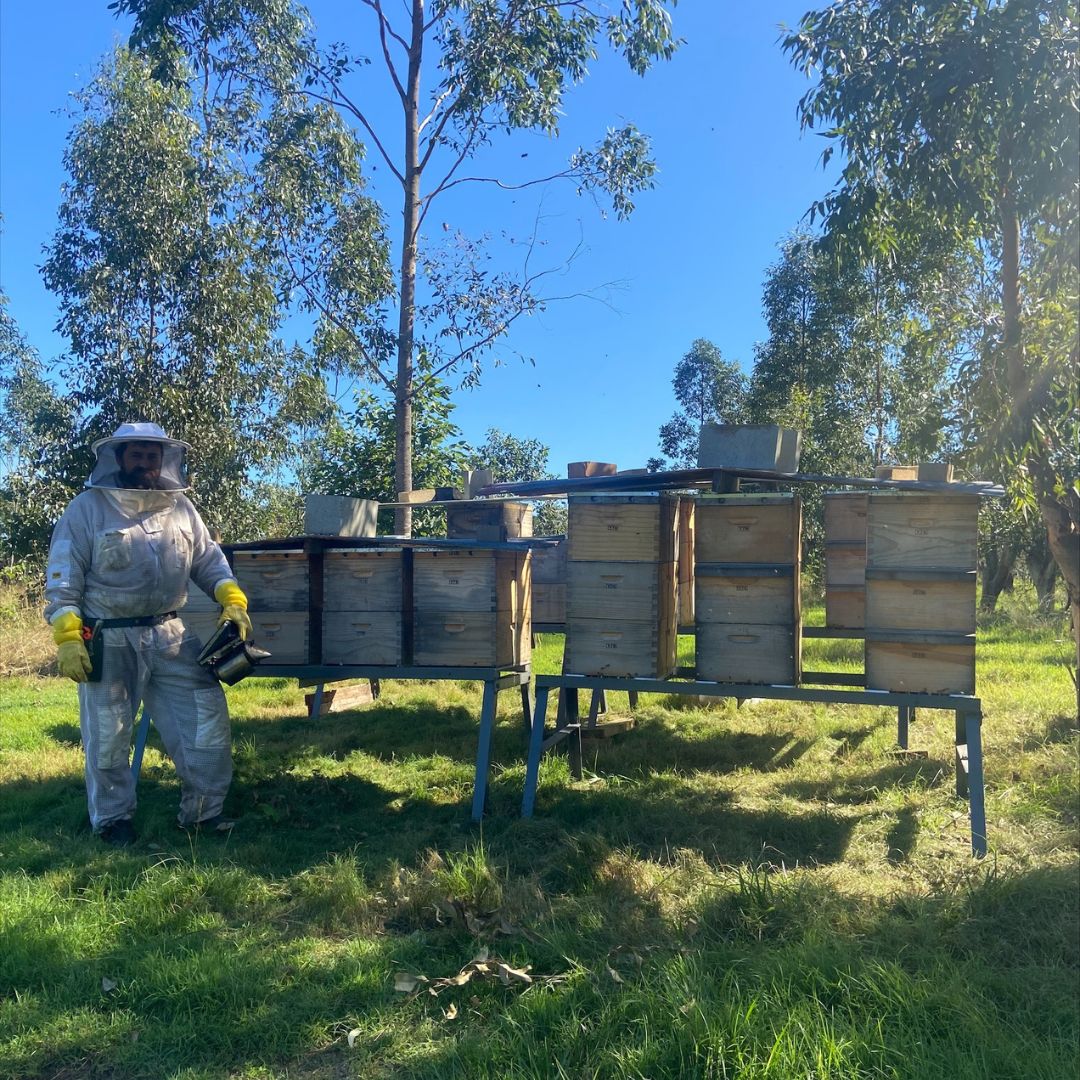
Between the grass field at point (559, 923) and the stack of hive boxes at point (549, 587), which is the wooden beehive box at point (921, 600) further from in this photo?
the stack of hive boxes at point (549, 587)

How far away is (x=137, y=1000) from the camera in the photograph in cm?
350

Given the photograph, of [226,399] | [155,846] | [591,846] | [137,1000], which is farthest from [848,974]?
[226,399]

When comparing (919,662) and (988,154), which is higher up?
(988,154)

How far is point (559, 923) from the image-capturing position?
4.02 meters

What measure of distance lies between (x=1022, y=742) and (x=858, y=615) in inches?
64.7

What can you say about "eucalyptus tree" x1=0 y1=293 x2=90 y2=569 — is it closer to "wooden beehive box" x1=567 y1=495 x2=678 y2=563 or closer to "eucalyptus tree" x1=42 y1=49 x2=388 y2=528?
"eucalyptus tree" x1=42 y1=49 x2=388 y2=528

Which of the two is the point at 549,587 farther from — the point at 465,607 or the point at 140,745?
the point at 140,745

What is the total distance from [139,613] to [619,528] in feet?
10.2

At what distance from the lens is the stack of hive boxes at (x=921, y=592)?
5.05 meters

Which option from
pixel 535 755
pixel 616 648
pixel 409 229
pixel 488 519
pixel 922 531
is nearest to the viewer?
pixel 922 531

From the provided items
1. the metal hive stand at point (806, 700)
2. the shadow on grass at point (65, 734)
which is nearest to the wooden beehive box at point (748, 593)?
the metal hive stand at point (806, 700)

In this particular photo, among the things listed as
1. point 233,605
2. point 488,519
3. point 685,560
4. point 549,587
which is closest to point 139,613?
point 233,605

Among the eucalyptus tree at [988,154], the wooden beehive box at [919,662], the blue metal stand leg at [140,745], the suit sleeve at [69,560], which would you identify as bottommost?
the blue metal stand leg at [140,745]

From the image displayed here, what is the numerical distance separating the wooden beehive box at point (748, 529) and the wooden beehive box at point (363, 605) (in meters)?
2.07
